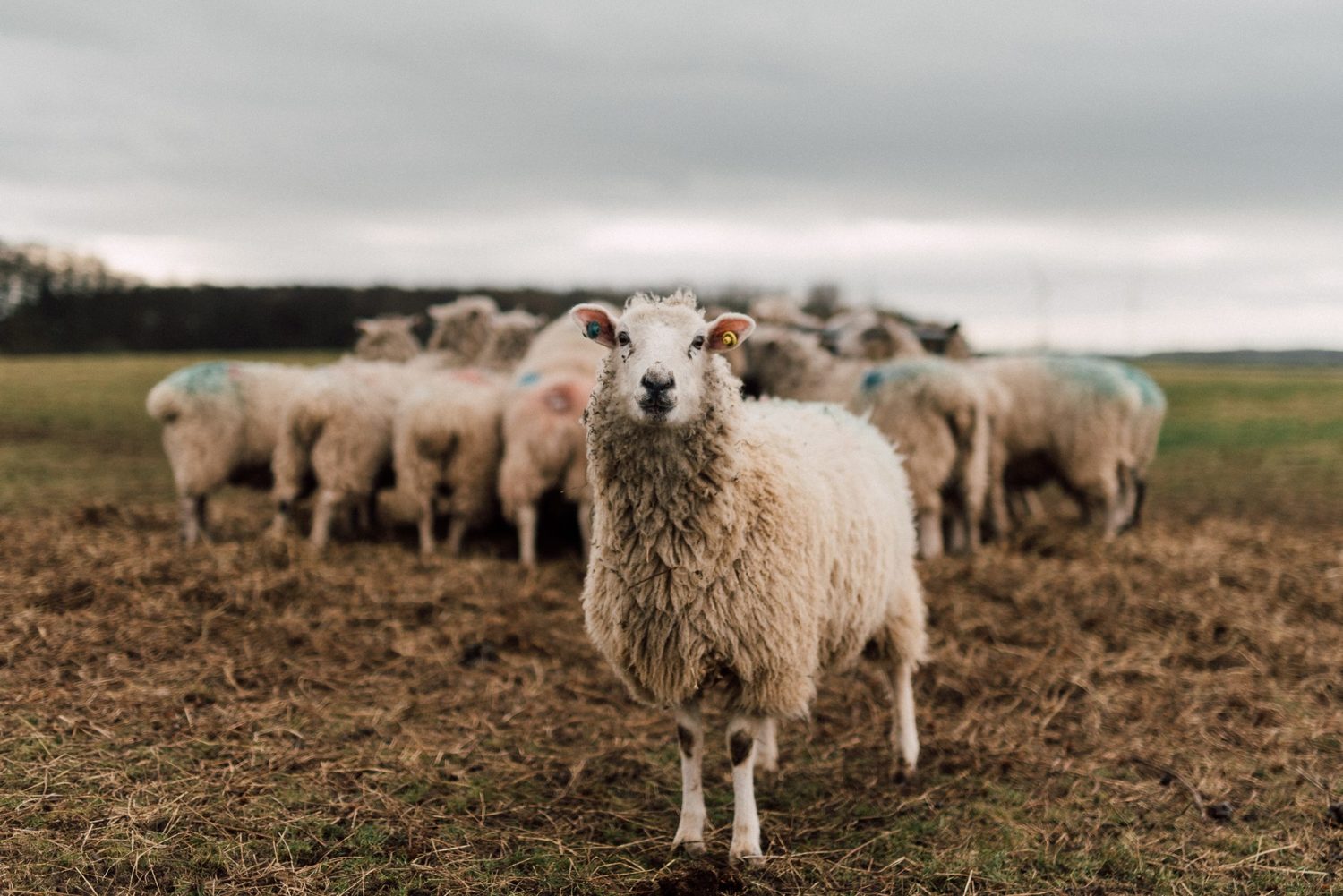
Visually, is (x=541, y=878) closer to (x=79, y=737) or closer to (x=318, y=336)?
(x=79, y=737)

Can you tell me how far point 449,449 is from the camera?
942 cm

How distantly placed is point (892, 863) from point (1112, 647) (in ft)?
11.6

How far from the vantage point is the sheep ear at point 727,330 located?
3920 mm

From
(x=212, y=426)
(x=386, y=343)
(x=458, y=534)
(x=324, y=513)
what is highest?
(x=386, y=343)

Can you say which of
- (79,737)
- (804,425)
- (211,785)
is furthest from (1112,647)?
(79,737)

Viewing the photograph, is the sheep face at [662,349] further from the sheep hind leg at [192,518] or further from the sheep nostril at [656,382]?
the sheep hind leg at [192,518]

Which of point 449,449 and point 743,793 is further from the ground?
point 449,449

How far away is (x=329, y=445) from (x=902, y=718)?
21.0 feet

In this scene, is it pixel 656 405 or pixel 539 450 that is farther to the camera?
pixel 539 450

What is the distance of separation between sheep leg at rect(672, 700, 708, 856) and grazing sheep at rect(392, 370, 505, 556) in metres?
5.62

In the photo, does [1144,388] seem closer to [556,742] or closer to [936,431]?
[936,431]

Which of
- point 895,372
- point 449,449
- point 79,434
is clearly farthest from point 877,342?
point 79,434

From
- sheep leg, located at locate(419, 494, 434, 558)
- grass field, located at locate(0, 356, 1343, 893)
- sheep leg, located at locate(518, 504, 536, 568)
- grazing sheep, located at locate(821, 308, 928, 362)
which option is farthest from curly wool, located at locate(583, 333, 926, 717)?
grazing sheep, located at locate(821, 308, 928, 362)

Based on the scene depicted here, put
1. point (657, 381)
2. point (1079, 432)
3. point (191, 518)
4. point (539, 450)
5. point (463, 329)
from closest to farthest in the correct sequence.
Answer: point (657, 381), point (539, 450), point (191, 518), point (1079, 432), point (463, 329)
